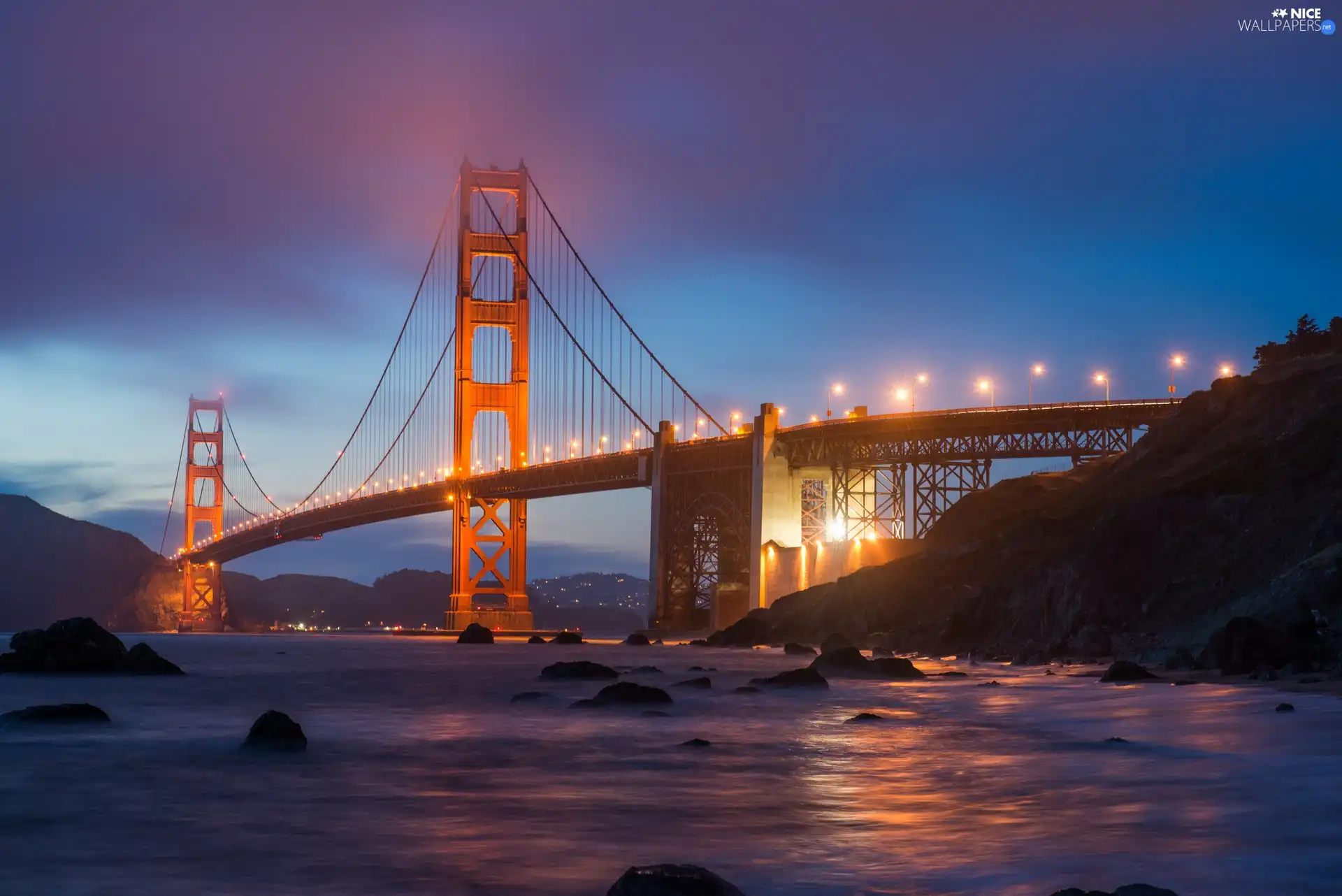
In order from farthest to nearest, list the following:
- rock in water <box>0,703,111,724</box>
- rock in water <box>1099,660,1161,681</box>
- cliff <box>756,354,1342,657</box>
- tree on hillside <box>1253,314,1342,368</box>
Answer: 1. tree on hillside <box>1253,314,1342,368</box>
2. cliff <box>756,354,1342,657</box>
3. rock in water <box>1099,660,1161,681</box>
4. rock in water <box>0,703,111,724</box>

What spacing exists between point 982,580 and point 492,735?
3069 cm

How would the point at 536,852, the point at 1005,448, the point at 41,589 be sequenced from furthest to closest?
the point at 41,589 < the point at 1005,448 < the point at 536,852

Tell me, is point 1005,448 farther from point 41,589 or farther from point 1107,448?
point 41,589

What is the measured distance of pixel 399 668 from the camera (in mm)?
40844

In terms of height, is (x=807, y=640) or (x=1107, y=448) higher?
(x=1107, y=448)

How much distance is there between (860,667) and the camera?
32469 millimetres

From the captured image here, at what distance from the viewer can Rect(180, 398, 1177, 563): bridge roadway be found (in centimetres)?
5997

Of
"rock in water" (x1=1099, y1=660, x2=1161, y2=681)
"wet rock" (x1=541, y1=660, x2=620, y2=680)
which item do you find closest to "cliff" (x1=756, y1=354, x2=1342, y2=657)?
"rock in water" (x1=1099, y1=660, x2=1161, y2=681)

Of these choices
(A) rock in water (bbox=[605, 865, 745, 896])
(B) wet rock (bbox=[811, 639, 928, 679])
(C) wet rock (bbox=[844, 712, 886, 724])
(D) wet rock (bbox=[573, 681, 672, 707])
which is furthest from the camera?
(B) wet rock (bbox=[811, 639, 928, 679])

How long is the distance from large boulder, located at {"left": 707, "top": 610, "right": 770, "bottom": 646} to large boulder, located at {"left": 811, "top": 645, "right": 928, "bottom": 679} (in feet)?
81.2

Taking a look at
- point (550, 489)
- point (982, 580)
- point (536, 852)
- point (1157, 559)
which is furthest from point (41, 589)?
point (536, 852)

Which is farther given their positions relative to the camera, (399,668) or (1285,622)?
(399,668)

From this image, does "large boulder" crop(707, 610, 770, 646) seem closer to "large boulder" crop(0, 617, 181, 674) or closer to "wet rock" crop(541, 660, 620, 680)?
"wet rock" crop(541, 660, 620, 680)

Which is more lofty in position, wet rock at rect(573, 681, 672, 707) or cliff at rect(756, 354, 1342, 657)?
cliff at rect(756, 354, 1342, 657)
